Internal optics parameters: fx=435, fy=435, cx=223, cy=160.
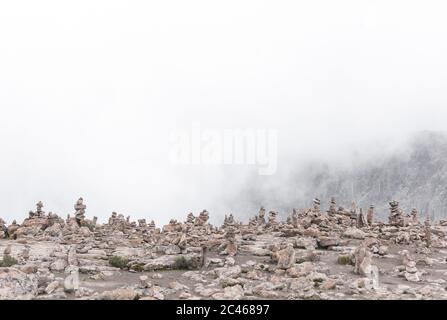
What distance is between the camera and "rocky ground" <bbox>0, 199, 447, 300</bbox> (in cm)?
2080

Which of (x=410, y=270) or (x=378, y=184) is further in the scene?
(x=378, y=184)

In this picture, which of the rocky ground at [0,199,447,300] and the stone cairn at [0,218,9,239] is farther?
the stone cairn at [0,218,9,239]

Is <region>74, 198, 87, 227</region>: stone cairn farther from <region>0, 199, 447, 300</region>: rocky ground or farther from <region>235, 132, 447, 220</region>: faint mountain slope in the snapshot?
<region>235, 132, 447, 220</region>: faint mountain slope

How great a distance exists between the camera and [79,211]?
1986 inches

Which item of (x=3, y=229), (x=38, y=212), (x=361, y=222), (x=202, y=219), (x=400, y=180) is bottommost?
(x=3, y=229)

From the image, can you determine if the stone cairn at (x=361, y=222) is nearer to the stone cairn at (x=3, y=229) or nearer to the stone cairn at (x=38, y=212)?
the stone cairn at (x=3, y=229)

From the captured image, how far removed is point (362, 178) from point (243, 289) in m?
182

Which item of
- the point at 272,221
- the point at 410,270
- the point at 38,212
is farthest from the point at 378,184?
the point at 410,270

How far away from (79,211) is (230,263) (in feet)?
91.7

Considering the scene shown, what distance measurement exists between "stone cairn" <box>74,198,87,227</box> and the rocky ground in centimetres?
265

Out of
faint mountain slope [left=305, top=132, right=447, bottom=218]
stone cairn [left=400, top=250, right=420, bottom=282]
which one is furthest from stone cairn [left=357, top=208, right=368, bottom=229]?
faint mountain slope [left=305, top=132, right=447, bottom=218]

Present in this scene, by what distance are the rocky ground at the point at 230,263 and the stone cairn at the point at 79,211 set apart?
8.70ft

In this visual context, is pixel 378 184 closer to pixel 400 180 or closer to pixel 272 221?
pixel 400 180

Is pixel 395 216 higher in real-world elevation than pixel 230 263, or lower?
higher
